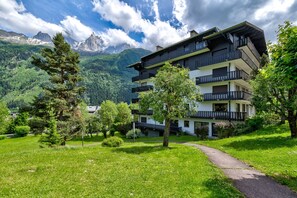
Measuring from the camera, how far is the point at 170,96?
59.6 feet

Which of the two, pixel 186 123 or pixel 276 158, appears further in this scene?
pixel 186 123

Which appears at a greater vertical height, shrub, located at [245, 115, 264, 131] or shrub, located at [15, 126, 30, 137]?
shrub, located at [245, 115, 264, 131]

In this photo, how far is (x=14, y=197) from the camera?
655 cm

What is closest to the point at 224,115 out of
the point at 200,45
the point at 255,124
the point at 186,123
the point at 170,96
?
the point at 255,124

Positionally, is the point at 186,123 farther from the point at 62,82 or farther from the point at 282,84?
the point at 62,82

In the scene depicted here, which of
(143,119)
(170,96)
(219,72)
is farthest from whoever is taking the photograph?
(143,119)

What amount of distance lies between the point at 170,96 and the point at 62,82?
2308 cm

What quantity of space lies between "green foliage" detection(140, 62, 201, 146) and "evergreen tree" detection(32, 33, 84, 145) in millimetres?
18706

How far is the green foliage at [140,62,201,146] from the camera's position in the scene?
18250 mm

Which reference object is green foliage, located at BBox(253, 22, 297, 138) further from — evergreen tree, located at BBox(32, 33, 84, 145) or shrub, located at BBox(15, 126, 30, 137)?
shrub, located at BBox(15, 126, 30, 137)

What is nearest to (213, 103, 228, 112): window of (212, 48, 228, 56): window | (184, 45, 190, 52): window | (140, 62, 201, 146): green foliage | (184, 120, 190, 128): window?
(184, 120, 190, 128): window

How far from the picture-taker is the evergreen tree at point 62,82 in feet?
100

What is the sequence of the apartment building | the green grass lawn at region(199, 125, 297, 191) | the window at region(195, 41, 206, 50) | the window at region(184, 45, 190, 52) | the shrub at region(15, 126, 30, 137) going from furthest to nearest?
the shrub at region(15, 126, 30, 137) < the window at region(184, 45, 190, 52) < the window at region(195, 41, 206, 50) < the apartment building < the green grass lawn at region(199, 125, 297, 191)

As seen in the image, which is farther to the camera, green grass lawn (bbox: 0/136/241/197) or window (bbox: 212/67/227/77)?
window (bbox: 212/67/227/77)
